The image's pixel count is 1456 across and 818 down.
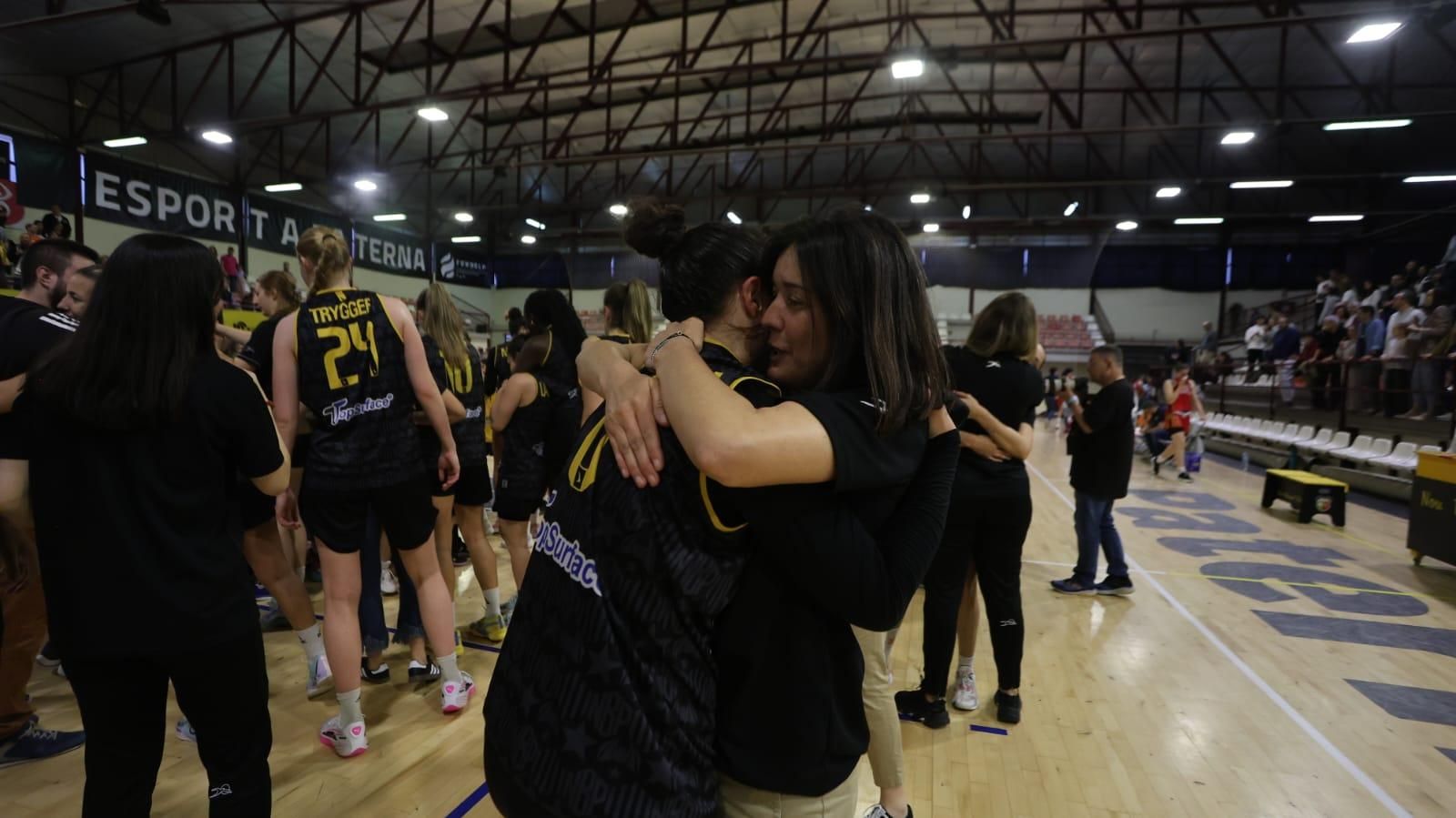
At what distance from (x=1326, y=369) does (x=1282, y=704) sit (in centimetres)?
1124

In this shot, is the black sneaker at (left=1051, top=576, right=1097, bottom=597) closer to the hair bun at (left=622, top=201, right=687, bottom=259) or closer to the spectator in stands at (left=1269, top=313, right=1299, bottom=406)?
the hair bun at (left=622, top=201, right=687, bottom=259)

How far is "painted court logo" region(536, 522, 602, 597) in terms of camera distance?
32.7 inches

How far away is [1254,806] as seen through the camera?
2.36 meters

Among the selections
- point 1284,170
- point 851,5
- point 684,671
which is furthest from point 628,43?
point 1284,170

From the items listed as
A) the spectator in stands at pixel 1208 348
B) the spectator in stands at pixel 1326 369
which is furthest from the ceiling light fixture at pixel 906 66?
the spectator in stands at pixel 1208 348

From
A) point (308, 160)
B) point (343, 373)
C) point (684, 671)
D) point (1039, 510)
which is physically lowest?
point (1039, 510)

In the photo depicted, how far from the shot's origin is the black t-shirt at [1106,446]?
13.7 feet

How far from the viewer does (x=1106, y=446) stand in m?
4.33

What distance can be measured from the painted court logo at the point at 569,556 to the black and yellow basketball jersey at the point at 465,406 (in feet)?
7.68

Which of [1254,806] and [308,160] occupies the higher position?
[308,160]

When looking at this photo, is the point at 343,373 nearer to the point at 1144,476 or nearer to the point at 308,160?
the point at 1144,476

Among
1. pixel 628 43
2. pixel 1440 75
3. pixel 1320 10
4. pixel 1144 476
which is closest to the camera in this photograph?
pixel 1144 476

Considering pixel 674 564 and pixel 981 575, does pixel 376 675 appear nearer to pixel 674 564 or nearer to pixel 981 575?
pixel 981 575

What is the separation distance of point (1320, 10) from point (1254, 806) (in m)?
14.0
